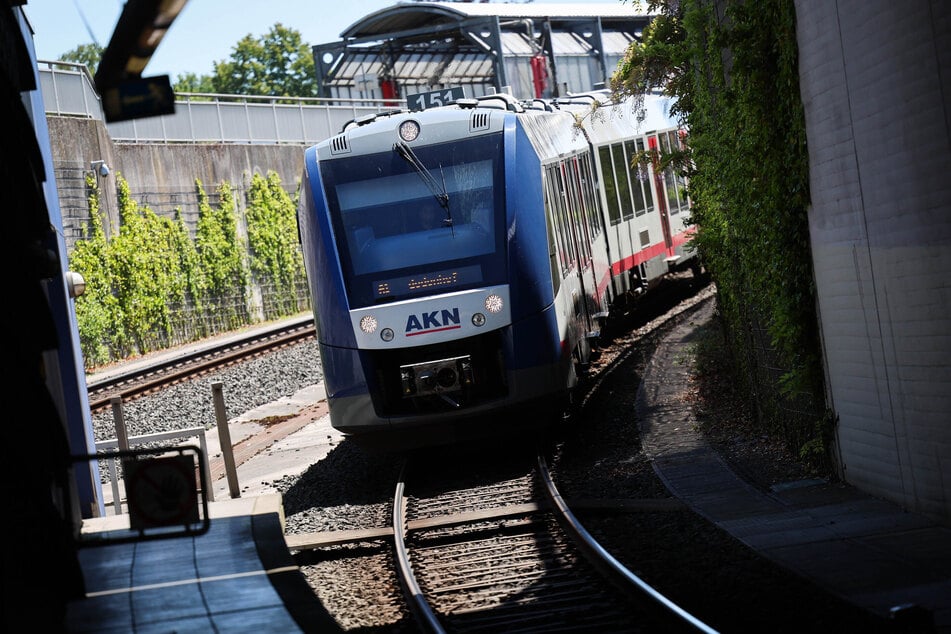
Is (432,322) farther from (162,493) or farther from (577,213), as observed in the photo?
(162,493)

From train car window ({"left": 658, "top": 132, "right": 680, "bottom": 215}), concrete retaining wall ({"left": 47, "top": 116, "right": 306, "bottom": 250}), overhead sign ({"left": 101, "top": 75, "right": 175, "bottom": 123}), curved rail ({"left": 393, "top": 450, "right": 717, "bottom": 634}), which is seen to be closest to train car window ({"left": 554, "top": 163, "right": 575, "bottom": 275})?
curved rail ({"left": 393, "top": 450, "right": 717, "bottom": 634})

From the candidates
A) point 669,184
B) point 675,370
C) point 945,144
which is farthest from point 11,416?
point 669,184

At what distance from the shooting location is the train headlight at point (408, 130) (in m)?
12.6

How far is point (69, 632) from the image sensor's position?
7633 millimetres

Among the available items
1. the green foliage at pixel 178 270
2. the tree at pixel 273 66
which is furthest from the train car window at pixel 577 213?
the tree at pixel 273 66

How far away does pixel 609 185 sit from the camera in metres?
18.8

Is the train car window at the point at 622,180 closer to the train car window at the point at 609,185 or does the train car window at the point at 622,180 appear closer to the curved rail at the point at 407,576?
the train car window at the point at 609,185

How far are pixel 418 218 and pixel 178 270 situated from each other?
19.5 m

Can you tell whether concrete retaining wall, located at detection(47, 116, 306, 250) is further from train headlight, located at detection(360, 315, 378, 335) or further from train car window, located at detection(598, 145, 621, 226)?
train headlight, located at detection(360, 315, 378, 335)

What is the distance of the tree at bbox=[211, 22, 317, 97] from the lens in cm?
9000

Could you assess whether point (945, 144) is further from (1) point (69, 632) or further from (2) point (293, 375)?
(2) point (293, 375)

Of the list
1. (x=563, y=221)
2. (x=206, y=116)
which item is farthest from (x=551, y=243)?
(x=206, y=116)

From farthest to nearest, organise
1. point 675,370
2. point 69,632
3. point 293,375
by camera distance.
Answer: point 293,375, point 675,370, point 69,632

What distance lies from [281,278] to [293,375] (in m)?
13.5
